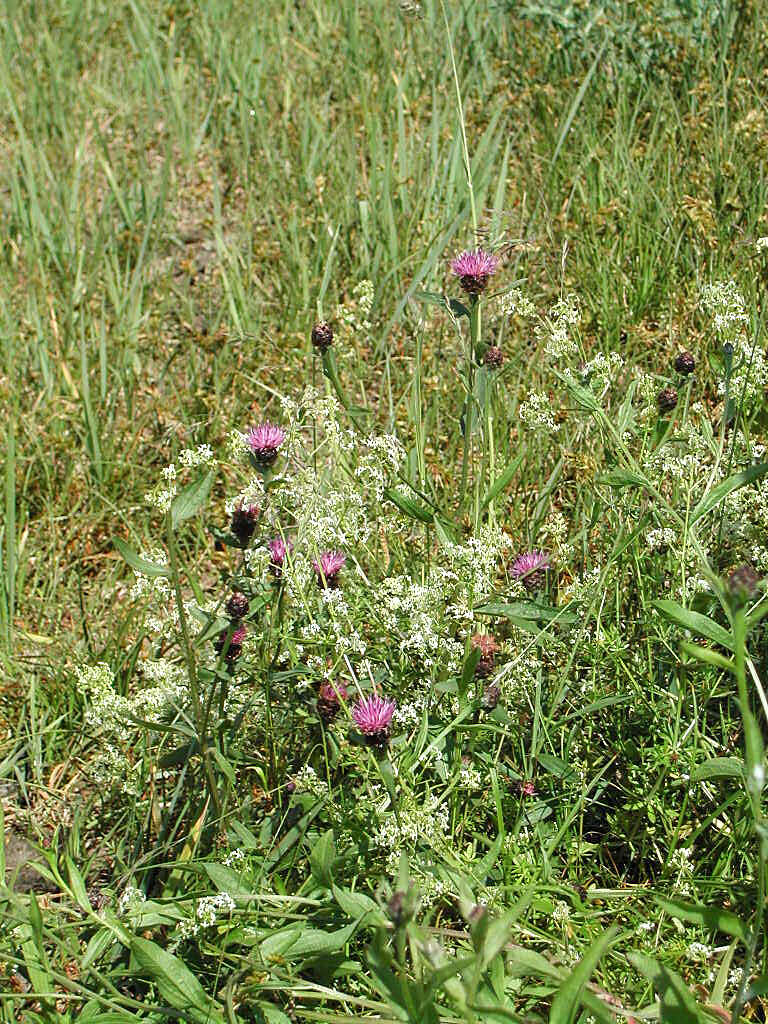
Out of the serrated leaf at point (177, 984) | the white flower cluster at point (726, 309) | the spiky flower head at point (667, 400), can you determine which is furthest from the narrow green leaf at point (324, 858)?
the white flower cluster at point (726, 309)

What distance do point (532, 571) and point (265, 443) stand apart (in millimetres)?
536

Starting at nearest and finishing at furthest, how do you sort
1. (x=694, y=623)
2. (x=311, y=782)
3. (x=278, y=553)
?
(x=694, y=623) → (x=311, y=782) → (x=278, y=553)

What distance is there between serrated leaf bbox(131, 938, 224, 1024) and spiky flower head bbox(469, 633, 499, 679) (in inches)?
25.0

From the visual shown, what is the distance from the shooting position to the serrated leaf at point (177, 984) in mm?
1510

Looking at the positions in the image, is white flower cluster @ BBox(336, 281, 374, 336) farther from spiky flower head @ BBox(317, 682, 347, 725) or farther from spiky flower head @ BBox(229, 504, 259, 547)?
spiky flower head @ BBox(317, 682, 347, 725)

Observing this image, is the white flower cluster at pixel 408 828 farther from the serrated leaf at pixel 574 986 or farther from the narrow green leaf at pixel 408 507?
the narrow green leaf at pixel 408 507

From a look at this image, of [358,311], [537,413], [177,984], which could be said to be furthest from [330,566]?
[358,311]

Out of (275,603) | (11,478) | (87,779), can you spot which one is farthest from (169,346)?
(275,603)

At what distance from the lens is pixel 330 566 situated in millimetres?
1899

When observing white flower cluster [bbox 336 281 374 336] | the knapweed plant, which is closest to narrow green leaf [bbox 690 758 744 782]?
the knapweed plant

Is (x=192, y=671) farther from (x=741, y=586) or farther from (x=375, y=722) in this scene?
(x=741, y=586)

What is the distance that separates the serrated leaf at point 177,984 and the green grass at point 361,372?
16mm

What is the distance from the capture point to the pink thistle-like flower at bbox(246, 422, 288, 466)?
1726mm

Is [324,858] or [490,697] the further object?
[490,697]
